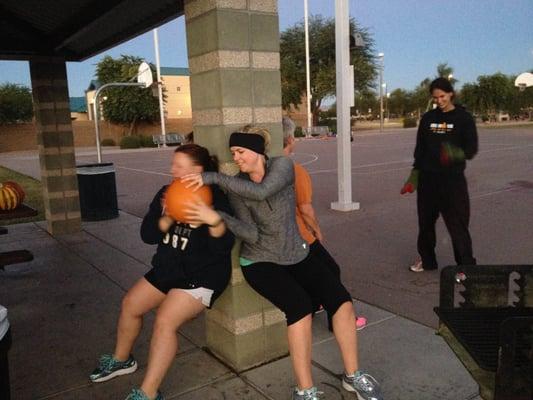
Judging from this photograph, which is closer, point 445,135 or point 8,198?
point 8,198

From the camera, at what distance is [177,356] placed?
3701 millimetres

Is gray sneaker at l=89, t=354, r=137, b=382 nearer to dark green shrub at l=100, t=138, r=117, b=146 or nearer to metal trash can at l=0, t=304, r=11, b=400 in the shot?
metal trash can at l=0, t=304, r=11, b=400

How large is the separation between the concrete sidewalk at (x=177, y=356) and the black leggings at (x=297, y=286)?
0.65 metres

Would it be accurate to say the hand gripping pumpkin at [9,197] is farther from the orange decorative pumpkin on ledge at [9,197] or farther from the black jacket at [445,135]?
the black jacket at [445,135]

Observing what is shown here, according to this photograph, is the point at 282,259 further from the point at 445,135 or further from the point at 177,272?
the point at 445,135

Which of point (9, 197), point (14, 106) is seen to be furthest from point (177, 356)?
point (14, 106)

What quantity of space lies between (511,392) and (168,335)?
189 cm

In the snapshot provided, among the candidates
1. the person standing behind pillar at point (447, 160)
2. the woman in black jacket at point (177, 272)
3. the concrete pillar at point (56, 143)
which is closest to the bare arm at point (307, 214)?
the woman in black jacket at point (177, 272)

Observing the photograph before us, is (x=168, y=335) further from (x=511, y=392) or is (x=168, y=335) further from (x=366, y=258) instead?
(x=366, y=258)

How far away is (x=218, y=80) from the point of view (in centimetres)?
311

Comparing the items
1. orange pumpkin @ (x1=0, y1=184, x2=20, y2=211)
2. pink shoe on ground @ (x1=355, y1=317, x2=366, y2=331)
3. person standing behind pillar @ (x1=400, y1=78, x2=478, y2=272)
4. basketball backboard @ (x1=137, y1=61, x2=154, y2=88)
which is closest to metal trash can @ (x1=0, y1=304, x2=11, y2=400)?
pink shoe on ground @ (x1=355, y1=317, x2=366, y2=331)

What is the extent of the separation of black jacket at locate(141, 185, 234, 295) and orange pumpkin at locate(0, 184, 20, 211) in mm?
2169

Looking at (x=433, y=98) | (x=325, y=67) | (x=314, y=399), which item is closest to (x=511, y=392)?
(x=314, y=399)

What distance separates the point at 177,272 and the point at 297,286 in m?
0.71
